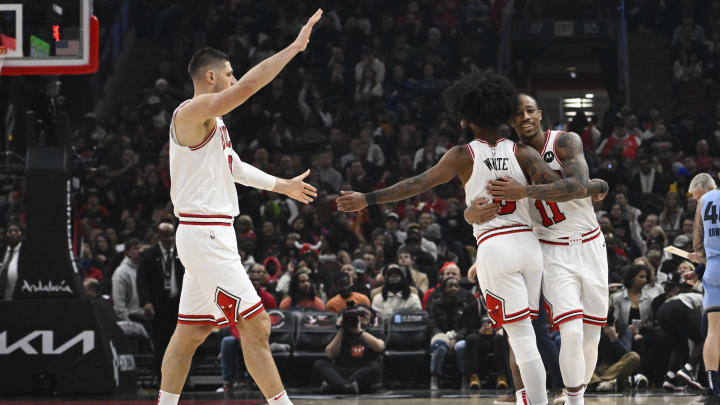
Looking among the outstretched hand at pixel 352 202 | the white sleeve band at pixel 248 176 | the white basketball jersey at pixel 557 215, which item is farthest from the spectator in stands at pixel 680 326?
the white sleeve band at pixel 248 176

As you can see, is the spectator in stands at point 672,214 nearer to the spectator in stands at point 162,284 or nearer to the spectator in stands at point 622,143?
the spectator in stands at point 622,143

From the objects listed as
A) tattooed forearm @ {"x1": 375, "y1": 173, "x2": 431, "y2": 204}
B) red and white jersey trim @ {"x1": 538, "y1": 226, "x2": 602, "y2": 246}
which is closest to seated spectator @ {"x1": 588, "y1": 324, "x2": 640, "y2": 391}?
red and white jersey trim @ {"x1": 538, "y1": 226, "x2": 602, "y2": 246}

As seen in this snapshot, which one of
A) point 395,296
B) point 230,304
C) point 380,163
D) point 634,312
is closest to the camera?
point 230,304

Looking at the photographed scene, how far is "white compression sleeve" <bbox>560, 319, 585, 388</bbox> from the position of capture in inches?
274

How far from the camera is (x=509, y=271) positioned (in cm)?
673

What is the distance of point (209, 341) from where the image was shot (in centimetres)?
1338

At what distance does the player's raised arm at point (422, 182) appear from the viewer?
22.4 ft

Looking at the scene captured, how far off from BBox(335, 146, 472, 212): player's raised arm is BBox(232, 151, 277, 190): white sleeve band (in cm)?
49

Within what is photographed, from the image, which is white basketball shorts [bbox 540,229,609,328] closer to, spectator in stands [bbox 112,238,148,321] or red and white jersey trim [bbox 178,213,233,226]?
red and white jersey trim [bbox 178,213,233,226]

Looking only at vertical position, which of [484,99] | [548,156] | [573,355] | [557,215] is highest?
[484,99]

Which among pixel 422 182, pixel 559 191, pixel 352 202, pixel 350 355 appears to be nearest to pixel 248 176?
pixel 352 202

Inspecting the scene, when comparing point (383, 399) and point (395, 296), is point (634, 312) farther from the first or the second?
point (383, 399)

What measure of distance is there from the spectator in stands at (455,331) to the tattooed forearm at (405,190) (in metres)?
5.54

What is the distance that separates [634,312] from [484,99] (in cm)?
648
